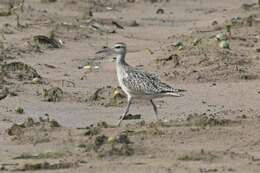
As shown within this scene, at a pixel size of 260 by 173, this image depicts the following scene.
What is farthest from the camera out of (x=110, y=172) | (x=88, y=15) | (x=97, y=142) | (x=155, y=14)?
(x=155, y=14)

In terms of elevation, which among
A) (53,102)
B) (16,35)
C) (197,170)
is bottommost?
(197,170)

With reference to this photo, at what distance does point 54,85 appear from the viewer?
1412 cm

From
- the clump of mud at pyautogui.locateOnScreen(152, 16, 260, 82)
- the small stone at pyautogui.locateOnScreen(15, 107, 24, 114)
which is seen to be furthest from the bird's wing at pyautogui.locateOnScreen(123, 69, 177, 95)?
the clump of mud at pyautogui.locateOnScreen(152, 16, 260, 82)

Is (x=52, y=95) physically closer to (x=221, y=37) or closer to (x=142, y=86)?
(x=142, y=86)

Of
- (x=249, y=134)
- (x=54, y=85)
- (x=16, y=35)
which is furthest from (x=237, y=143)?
(x=16, y=35)

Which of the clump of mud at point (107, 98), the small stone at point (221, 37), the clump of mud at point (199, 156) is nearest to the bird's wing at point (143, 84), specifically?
the clump of mud at point (107, 98)

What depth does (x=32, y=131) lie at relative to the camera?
10398 mm

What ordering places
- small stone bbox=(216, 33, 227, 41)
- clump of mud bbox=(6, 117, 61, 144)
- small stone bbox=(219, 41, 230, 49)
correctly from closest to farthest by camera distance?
clump of mud bbox=(6, 117, 61, 144), small stone bbox=(219, 41, 230, 49), small stone bbox=(216, 33, 227, 41)

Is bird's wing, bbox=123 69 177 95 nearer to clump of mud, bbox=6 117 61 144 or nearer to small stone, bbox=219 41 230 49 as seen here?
clump of mud, bbox=6 117 61 144

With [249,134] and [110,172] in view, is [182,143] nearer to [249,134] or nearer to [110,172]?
[249,134]

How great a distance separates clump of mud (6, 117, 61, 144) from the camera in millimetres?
10078

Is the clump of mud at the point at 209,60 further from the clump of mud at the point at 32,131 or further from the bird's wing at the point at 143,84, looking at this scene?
the clump of mud at the point at 32,131

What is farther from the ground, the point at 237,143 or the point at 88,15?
the point at 88,15

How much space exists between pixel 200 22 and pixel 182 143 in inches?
538
